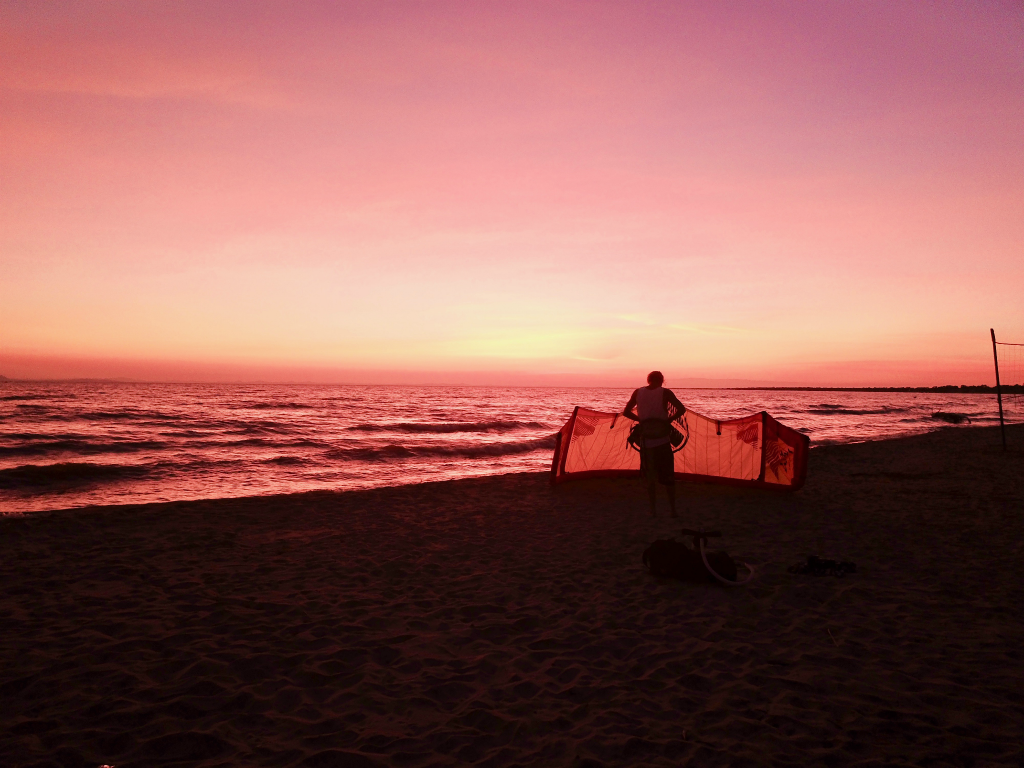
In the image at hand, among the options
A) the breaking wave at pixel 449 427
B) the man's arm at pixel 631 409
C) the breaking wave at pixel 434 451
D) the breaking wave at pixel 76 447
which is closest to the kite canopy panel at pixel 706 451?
the man's arm at pixel 631 409

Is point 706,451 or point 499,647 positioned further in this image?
point 706,451

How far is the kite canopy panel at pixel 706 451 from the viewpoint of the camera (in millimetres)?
12250

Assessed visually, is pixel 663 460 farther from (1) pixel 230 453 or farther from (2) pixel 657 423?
(1) pixel 230 453

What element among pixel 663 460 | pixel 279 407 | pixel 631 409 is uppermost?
pixel 631 409

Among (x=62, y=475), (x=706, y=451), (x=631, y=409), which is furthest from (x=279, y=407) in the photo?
(x=631, y=409)

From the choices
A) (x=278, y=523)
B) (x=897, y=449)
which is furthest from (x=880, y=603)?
(x=897, y=449)

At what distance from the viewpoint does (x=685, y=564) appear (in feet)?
21.8

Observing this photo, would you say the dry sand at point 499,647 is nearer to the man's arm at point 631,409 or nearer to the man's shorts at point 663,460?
the man's shorts at point 663,460

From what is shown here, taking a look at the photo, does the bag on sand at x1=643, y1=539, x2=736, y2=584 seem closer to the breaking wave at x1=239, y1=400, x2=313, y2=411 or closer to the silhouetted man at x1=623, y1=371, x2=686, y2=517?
the silhouetted man at x1=623, y1=371, x2=686, y2=517

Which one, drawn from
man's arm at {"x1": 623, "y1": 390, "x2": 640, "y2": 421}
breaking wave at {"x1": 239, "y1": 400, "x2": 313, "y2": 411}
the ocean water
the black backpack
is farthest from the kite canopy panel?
breaking wave at {"x1": 239, "y1": 400, "x2": 313, "y2": 411}

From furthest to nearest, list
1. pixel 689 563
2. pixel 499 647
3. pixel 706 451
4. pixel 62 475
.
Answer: pixel 62 475, pixel 706 451, pixel 689 563, pixel 499 647

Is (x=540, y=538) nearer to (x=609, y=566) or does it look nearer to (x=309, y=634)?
(x=609, y=566)

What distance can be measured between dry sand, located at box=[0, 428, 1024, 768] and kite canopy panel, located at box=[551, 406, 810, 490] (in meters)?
2.75

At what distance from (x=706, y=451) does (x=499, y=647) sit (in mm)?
9293
